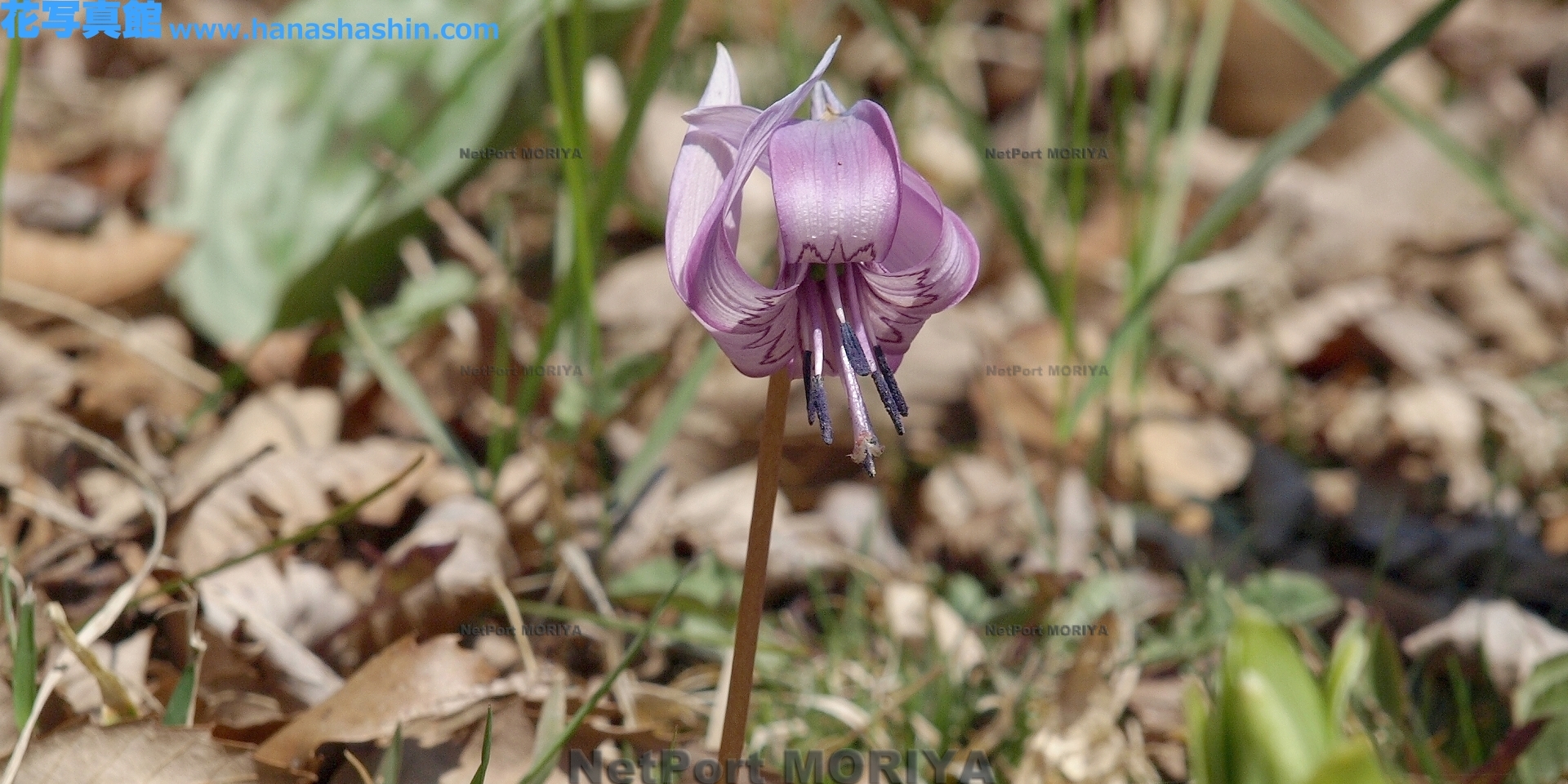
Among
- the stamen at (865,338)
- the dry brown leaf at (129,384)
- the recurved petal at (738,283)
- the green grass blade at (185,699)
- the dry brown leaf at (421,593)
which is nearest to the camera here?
A: the recurved petal at (738,283)

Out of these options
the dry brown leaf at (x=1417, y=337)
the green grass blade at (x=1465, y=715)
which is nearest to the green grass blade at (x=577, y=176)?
the green grass blade at (x=1465, y=715)

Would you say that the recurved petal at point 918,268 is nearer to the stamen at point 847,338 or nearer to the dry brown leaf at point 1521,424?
the stamen at point 847,338

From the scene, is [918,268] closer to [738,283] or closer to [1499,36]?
[738,283]

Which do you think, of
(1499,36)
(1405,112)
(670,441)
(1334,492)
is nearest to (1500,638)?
(1334,492)

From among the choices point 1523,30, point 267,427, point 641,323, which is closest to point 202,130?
point 267,427

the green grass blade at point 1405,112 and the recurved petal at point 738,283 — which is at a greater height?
the green grass blade at point 1405,112

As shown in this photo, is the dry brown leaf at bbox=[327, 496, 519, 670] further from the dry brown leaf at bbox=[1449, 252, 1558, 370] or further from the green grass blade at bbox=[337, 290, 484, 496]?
the dry brown leaf at bbox=[1449, 252, 1558, 370]

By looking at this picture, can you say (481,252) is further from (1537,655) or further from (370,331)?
(1537,655)
